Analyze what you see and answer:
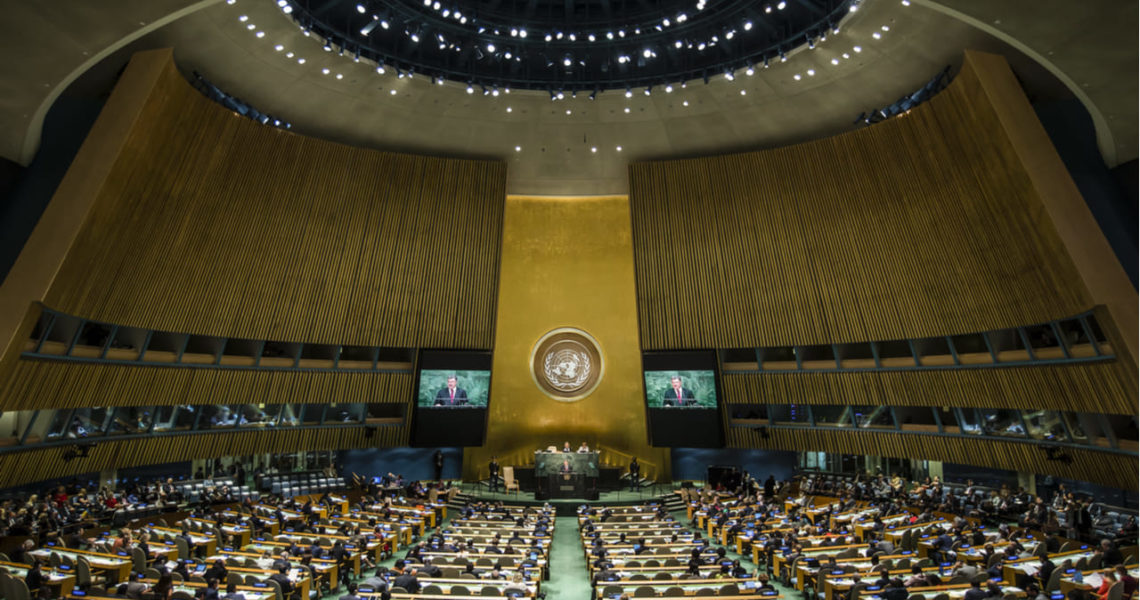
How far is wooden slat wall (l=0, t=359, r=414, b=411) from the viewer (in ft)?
40.5

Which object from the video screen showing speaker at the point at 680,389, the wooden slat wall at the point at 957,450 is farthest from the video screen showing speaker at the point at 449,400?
the wooden slat wall at the point at 957,450

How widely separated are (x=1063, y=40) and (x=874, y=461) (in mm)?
15909

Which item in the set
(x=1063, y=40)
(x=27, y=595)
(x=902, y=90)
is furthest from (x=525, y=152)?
(x=27, y=595)

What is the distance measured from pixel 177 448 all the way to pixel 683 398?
13.1 metres

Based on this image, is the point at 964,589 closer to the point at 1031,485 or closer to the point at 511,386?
the point at 1031,485

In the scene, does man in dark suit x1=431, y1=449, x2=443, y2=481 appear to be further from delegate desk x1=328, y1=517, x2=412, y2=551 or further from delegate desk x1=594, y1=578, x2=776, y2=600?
delegate desk x1=594, y1=578, x2=776, y2=600

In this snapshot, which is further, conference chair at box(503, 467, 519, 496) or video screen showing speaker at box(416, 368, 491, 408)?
conference chair at box(503, 467, 519, 496)

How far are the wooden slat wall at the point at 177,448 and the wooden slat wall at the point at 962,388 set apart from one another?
1085 cm

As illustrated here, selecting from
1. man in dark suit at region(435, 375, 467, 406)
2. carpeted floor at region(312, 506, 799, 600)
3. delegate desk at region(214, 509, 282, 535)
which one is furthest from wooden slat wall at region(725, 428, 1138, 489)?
delegate desk at region(214, 509, 282, 535)

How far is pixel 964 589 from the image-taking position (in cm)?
935

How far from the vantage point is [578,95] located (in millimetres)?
18266

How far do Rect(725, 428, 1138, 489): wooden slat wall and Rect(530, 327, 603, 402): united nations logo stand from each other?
5880 millimetres

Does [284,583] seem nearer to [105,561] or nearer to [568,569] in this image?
[105,561]

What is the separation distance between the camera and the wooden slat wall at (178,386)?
1234 centimetres
